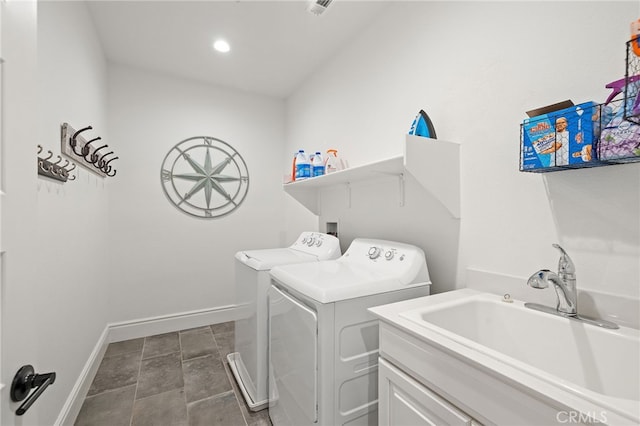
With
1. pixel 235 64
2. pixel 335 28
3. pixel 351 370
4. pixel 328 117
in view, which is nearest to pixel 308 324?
pixel 351 370

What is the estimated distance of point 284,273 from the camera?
1.51 metres

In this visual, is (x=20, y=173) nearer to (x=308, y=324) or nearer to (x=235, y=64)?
(x=308, y=324)

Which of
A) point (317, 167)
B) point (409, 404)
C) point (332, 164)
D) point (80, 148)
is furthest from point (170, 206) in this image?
point (409, 404)

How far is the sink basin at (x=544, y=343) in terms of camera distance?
2.31 feet

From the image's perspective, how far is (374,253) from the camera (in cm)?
172

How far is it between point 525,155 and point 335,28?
1.83 meters

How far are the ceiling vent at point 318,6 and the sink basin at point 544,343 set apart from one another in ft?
6.34

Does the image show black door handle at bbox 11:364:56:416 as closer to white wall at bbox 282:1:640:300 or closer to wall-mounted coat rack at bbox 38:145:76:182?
wall-mounted coat rack at bbox 38:145:76:182

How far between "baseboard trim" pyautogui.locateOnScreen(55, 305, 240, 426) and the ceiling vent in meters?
2.25

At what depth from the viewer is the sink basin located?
2.31 ft

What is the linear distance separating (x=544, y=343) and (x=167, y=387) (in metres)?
2.33

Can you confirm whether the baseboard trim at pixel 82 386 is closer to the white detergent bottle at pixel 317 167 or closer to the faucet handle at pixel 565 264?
the white detergent bottle at pixel 317 167

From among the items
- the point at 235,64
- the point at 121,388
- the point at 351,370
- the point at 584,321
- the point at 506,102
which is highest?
the point at 235,64

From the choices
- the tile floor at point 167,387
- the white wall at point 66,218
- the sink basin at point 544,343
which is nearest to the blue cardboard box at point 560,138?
the sink basin at point 544,343
